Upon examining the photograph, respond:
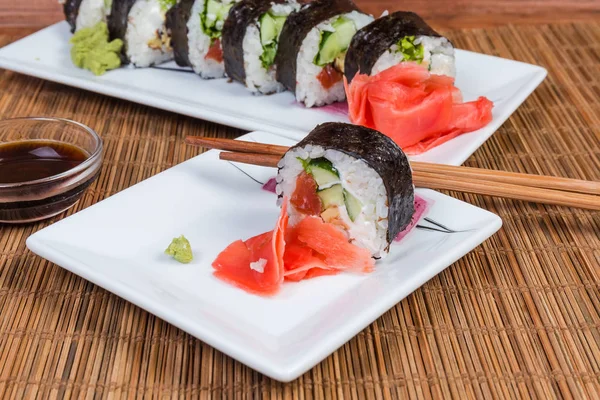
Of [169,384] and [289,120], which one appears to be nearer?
[169,384]

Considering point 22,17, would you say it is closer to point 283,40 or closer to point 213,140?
point 283,40

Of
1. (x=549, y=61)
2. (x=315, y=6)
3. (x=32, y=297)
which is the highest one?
(x=315, y=6)

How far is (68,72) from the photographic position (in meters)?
3.31

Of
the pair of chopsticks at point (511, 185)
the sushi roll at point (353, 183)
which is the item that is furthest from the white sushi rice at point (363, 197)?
the pair of chopsticks at point (511, 185)

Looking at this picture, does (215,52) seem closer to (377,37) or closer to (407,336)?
(377,37)

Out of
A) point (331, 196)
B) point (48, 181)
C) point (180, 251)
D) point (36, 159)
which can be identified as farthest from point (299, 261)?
point (36, 159)

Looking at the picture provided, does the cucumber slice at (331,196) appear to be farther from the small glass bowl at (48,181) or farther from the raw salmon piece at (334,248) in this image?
the small glass bowl at (48,181)

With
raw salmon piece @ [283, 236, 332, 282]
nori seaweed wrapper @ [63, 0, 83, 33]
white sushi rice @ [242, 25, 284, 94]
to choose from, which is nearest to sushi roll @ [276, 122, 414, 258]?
raw salmon piece @ [283, 236, 332, 282]

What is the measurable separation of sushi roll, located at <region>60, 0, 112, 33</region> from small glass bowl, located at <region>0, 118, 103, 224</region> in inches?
39.0

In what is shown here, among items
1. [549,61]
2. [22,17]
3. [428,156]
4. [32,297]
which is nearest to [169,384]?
[32,297]

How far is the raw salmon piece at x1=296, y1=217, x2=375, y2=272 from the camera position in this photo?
6.53ft

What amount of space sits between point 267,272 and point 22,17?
2.79 metres

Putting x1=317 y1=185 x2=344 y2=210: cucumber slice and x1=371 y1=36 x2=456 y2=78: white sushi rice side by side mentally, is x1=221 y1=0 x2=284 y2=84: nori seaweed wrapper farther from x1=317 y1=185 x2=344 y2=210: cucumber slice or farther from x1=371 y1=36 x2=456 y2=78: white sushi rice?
x1=317 y1=185 x2=344 y2=210: cucumber slice

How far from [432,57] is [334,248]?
3.84ft
